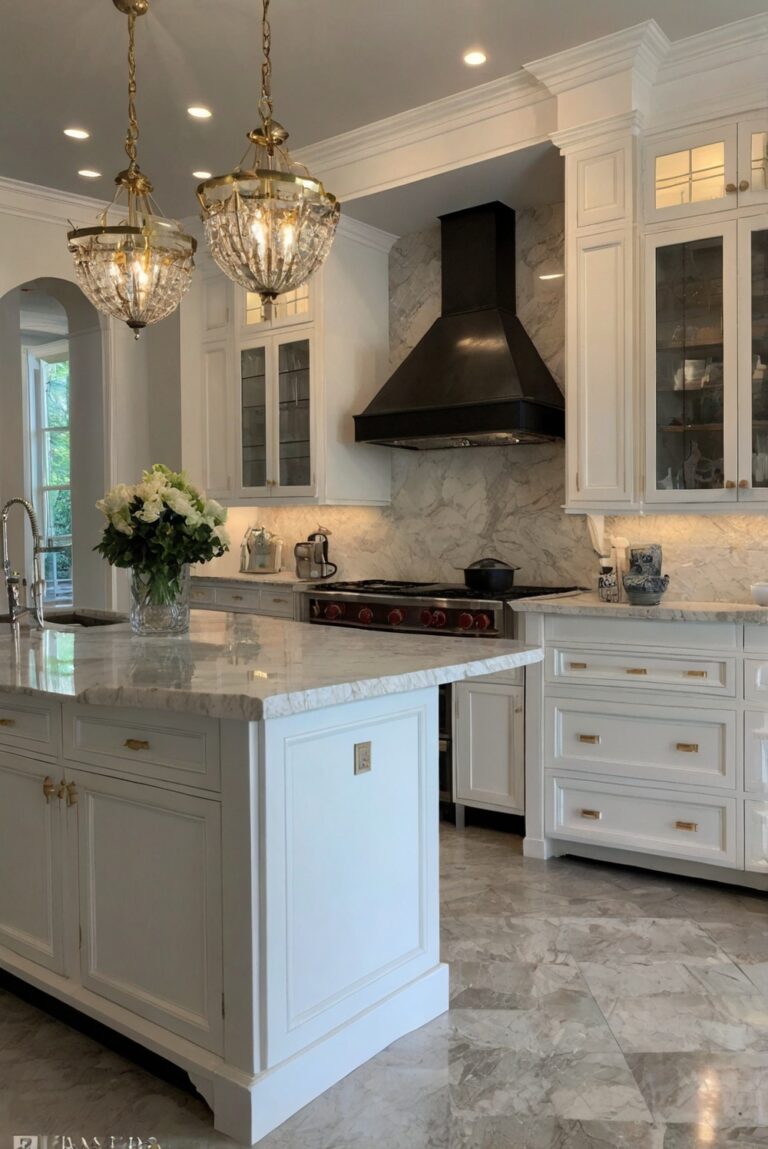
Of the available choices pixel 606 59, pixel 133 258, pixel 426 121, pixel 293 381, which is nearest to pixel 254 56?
pixel 426 121

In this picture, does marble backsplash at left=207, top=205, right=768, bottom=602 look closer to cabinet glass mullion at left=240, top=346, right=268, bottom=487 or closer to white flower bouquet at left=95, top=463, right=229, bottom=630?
cabinet glass mullion at left=240, top=346, right=268, bottom=487

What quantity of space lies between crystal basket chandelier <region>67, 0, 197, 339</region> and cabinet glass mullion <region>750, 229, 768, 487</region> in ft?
6.64

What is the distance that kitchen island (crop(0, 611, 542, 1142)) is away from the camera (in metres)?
1.94

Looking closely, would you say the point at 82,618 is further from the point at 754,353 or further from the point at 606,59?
the point at 606,59

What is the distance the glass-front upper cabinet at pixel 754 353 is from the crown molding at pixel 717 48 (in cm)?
61

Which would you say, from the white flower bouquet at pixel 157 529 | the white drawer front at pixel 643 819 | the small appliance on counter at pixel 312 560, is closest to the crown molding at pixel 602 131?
the white flower bouquet at pixel 157 529

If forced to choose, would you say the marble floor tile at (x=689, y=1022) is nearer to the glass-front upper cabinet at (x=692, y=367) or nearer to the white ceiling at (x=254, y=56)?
the glass-front upper cabinet at (x=692, y=367)

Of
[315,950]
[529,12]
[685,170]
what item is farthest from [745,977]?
[529,12]

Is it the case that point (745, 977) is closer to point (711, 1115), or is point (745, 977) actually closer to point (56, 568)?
point (711, 1115)

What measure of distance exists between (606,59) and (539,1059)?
3430 mm

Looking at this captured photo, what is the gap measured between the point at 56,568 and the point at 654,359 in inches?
302

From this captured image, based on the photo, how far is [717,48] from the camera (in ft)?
11.2

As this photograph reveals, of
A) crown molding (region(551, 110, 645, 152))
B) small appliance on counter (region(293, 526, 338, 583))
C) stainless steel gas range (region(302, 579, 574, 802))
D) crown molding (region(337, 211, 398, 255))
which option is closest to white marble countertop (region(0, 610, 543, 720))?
stainless steel gas range (region(302, 579, 574, 802))

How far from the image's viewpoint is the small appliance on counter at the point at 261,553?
547 centimetres
